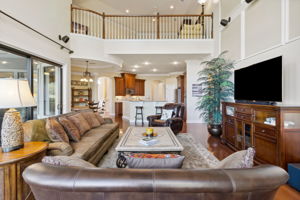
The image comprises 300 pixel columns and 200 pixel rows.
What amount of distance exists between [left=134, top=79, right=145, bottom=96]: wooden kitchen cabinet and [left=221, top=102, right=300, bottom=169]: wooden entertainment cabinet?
7384 millimetres

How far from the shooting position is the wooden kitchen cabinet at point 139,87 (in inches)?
401

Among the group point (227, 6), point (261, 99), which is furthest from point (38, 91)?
point (227, 6)

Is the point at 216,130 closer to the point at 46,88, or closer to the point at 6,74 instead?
the point at 46,88

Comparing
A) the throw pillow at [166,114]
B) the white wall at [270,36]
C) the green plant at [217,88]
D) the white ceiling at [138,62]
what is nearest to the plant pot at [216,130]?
the green plant at [217,88]

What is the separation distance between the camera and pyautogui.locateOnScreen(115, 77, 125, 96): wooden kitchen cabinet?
31.3 feet

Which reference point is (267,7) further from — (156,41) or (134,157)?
(134,157)

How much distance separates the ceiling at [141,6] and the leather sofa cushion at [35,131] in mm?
6734

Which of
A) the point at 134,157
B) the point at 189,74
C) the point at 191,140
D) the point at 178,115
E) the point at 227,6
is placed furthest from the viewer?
the point at 189,74

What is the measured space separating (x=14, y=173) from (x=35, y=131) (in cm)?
82

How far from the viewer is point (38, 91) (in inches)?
149

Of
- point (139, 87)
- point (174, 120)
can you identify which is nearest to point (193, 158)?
point (174, 120)

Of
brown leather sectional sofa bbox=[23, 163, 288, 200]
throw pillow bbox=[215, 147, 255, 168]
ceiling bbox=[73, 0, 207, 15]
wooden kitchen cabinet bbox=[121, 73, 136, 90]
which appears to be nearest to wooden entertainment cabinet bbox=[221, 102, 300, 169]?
throw pillow bbox=[215, 147, 255, 168]

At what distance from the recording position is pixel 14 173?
1.48m

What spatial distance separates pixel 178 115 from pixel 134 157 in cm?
399
